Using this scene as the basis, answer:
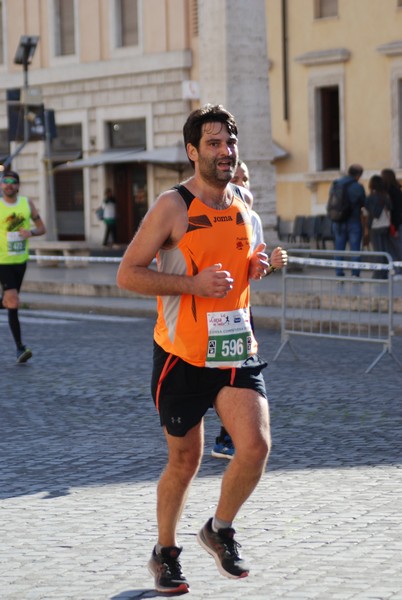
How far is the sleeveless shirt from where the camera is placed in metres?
14.4

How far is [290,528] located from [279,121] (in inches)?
1133

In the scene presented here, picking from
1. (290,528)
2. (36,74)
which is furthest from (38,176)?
(290,528)

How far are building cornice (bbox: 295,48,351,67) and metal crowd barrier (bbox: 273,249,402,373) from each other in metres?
18.6

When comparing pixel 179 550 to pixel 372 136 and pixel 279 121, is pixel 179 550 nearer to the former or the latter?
pixel 372 136

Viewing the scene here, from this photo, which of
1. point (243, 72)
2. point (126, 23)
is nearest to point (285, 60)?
point (126, 23)

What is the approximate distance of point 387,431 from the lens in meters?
10.1

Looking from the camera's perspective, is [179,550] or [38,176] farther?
[38,176]

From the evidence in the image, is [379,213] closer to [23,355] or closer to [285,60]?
[23,355]

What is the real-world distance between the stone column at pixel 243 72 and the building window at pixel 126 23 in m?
15.4

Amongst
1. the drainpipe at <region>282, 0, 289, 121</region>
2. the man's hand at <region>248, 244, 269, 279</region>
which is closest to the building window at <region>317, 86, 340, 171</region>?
the drainpipe at <region>282, 0, 289, 121</region>

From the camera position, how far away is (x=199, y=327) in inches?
236

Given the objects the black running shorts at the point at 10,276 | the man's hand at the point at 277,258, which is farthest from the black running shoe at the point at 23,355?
the man's hand at the point at 277,258

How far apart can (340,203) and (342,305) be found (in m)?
8.26

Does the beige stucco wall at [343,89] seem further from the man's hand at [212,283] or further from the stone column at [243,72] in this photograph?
the man's hand at [212,283]
